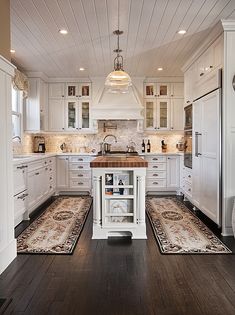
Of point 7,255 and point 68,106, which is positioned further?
point 68,106

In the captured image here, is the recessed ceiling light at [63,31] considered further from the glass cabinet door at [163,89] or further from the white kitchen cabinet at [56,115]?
the glass cabinet door at [163,89]

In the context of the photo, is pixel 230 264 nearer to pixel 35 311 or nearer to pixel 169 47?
pixel 35 311

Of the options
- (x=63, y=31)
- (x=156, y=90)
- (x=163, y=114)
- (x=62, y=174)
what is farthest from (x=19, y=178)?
(x=156, y=90)

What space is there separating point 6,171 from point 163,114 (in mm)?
4826

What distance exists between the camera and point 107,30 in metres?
3.89

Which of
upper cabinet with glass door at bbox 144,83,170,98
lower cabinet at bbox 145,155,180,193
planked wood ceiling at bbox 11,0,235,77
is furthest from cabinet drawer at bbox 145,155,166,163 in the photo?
planked wood ceiling at bbox 11,0,235,77

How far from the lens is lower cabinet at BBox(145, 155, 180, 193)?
6.60m

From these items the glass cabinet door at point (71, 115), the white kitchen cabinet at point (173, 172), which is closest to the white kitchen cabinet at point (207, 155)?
the white kitchen cabinet at point (173, 172)

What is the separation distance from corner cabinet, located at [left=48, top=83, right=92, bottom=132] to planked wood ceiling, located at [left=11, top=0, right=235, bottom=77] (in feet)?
3.67

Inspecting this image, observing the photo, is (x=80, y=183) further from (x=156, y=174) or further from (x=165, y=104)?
(x=165, y=104)

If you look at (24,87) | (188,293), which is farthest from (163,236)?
(24,87)

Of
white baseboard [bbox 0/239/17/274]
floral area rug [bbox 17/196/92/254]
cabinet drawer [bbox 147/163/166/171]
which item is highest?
cabinet drawer [bbox 147/163/166/171]

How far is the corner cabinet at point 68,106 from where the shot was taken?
22.7 feet

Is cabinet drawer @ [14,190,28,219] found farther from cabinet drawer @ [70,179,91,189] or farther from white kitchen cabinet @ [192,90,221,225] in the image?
white kitchen cabinet @ [192,90,221,225]
